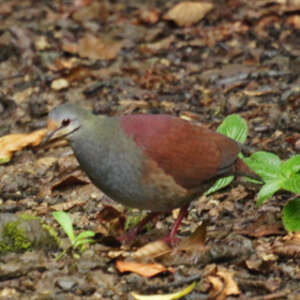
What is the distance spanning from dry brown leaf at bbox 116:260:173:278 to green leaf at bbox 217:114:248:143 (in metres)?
1.36

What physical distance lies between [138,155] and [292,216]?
1006 millimetres

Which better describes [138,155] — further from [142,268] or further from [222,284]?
[222,284]

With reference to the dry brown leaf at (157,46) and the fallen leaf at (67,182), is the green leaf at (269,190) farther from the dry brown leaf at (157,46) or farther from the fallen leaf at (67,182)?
the dry brown leaf at (157,46)

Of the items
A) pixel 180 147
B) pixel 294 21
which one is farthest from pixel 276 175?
pixel 294 21

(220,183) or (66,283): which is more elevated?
(66,283)

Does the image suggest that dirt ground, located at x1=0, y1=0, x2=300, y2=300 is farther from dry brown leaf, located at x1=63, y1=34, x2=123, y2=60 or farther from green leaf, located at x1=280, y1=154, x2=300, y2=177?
green leaf, located at x1=280, y1=154, x2=300, y2=177

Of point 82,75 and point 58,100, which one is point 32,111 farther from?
point 82,75

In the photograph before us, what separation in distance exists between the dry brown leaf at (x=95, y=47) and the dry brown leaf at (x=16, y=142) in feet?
6.18

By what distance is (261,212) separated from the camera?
4578 mm

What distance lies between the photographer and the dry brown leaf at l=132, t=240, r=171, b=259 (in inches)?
159

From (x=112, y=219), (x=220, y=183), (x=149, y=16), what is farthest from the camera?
(x=149, y=16)

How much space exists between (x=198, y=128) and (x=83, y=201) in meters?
1.16

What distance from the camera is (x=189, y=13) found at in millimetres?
8141

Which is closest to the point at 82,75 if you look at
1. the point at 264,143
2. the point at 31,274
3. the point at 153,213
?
the point at 264,143
